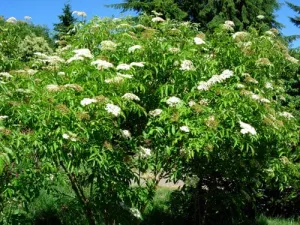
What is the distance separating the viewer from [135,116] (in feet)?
16.0

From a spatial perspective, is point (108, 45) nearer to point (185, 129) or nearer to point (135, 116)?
point (135, 116)

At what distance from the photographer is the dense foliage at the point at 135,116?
3.59 meters

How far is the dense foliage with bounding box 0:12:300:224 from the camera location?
11.8ft

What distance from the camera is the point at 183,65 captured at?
13.9 ft

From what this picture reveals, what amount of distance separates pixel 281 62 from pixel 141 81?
207 cm

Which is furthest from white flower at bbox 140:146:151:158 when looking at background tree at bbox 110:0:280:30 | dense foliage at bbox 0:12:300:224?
background tree at bbox 110:0:280:30

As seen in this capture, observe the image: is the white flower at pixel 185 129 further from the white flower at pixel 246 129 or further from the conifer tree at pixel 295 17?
the conifer tree at pixel 295 17

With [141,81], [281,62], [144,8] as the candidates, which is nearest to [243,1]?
[144,8]

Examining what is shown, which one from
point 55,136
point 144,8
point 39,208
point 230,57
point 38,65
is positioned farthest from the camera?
point 144,8

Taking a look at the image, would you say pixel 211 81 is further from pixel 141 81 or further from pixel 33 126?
pixel 33 126

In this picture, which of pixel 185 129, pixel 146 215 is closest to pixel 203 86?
pixel 185 129

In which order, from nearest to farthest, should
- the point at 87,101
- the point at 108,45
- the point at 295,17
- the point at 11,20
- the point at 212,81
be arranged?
1. the point at 87,101
2. the point at 212,81
3. the point at 108,45
4. the point at 11,20
5. the point at 295,17

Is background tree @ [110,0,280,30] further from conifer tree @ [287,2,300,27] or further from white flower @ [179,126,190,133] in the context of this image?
white flower @ [179,126,190,133]

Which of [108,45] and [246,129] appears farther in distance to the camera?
[108,45]
